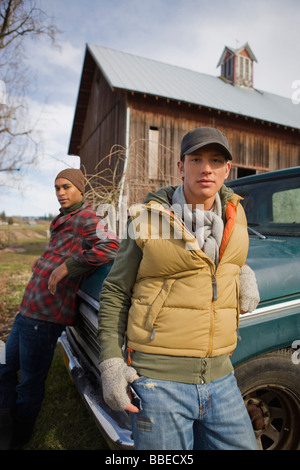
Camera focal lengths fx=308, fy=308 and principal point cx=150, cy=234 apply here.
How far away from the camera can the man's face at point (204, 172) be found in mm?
1363

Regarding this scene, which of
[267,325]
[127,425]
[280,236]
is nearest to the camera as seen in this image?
[127,425]

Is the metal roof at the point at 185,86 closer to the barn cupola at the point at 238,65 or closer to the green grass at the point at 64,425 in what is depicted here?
the barn cupola at the point at 238,65

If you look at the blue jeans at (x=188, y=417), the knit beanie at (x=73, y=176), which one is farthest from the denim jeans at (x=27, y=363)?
the blue jeans at (x=188, y=417)

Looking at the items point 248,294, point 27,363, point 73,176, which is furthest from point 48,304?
point 248,294

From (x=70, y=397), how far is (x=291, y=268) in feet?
7.95

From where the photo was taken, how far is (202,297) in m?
1.28

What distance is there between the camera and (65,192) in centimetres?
236

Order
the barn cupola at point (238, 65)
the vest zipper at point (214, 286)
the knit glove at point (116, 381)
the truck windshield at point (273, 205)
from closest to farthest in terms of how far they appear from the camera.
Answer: the knit glove at point (116, 381)
the vest zipper at point (214, 286)
the truck windshield at point (273, 205)
the barn cupola at point (238, 65)

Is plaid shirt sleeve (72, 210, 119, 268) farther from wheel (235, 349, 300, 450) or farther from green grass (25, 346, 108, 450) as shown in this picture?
green grass (25, 346, 108, 450)

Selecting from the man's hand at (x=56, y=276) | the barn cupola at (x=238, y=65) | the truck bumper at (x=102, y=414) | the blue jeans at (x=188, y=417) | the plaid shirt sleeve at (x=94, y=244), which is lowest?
the truck bumper at (x=102, y=414)

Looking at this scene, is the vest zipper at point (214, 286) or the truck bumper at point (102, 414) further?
the truck bumper at point (102, 414)

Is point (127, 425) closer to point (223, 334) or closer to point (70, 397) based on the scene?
point (223, 334)

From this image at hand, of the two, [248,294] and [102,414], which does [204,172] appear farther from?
[102,414]
